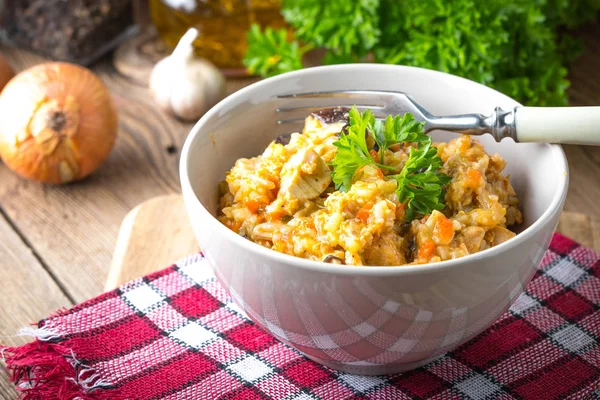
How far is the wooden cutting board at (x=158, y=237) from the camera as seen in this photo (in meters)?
2.34

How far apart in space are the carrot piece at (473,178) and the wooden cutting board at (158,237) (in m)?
0.81

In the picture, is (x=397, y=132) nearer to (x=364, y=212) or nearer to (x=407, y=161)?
(x=407, y=161)

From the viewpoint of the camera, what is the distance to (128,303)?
2.13 metres

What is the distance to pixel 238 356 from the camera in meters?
1.96

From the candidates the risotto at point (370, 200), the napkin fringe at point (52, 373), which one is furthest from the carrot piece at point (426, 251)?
the napkin fringe at point (52, 373)

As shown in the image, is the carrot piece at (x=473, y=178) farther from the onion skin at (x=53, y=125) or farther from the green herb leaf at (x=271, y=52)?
the onion skin at (x=53, y=125)

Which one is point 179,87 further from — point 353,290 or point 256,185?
point 353,290

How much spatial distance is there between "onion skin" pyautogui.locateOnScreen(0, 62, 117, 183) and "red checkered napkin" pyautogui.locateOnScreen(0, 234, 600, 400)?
39.5 inches

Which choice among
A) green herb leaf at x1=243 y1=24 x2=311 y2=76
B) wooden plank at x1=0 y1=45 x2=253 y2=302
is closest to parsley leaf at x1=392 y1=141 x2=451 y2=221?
wooden plank at x1=0 y1=45 x2=253 y2=302

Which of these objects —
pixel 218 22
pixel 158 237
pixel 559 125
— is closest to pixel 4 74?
→ pixel 218 22

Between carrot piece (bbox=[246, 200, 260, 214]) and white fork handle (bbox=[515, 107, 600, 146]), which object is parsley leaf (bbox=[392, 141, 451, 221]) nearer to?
white fork handle (bbox=[515, 107, 600, 146])

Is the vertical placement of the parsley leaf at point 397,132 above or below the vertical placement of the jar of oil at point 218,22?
above

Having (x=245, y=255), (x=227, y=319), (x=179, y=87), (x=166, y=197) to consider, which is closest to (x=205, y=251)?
(x=245, y=255)

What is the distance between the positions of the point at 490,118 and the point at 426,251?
1.44 ft
